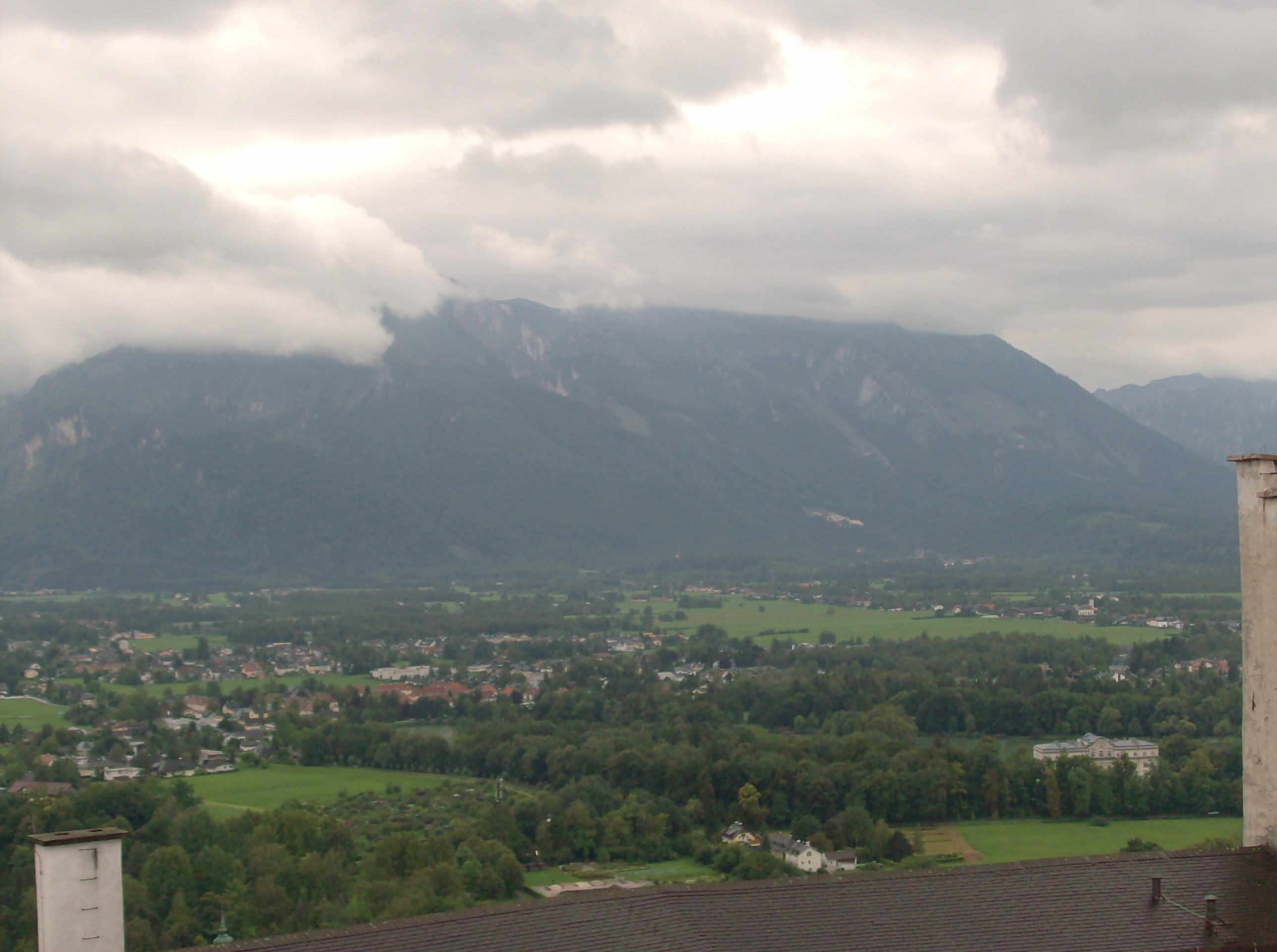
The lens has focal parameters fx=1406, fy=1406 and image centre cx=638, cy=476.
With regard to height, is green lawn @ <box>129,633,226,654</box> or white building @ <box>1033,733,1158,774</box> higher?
white building @ <box>1033,733,1158,774</box>

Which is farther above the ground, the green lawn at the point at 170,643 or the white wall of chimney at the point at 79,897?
the white wall of chimney at the point at 79,897

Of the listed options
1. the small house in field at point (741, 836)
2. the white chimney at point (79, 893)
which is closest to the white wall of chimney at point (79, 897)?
the white chimney at point (79, 893)

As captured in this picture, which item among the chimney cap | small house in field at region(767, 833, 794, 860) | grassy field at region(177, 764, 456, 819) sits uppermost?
the chimney cap

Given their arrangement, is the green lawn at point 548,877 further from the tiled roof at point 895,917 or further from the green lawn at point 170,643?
the green lawn at point 170,643

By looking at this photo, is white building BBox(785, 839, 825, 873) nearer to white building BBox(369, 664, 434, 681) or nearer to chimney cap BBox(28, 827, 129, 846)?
chimney cap BBox(28, 827, 129, 846)

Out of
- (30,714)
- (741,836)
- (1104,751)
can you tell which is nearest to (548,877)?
(741,836)

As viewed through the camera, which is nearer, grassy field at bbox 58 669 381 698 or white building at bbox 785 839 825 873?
white building at bbox 785 839 825 873

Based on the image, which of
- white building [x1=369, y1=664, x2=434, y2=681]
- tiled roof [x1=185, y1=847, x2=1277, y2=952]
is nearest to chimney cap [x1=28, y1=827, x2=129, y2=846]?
tiled roof [x1=185, y1=847, x2=1277, y2=952]
